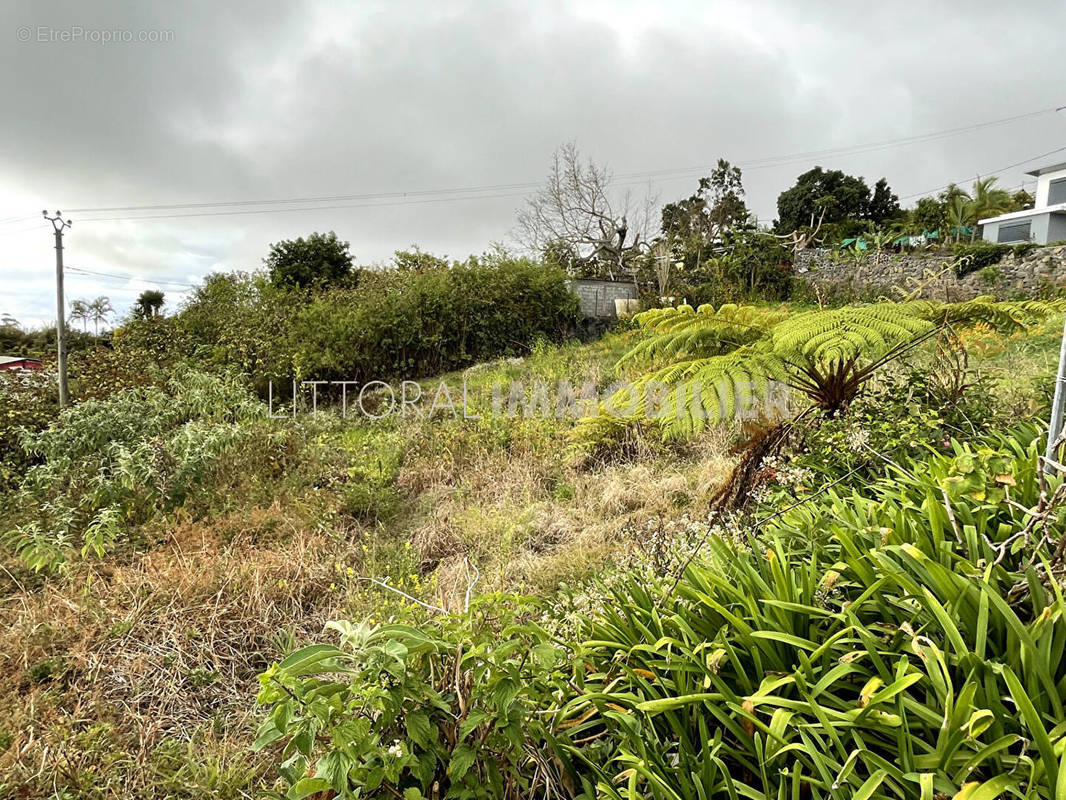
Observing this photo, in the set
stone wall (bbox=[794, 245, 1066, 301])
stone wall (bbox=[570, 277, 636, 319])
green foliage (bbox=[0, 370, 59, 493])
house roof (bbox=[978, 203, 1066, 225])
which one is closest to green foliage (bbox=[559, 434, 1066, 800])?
green foliage (bbox=[0, 370, 59, 493])

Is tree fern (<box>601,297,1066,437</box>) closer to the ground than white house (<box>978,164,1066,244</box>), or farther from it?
closer to the ground

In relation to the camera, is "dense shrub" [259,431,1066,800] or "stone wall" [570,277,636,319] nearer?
"dense shrub" [259,431,1066,800]

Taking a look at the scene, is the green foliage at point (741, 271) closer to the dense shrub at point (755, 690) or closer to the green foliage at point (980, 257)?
the green foliage at point (980, 257)

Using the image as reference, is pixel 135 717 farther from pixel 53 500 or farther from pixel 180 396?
pixel 180 396

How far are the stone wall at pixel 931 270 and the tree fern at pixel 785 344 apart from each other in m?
7.92

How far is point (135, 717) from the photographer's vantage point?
A: 178 cm

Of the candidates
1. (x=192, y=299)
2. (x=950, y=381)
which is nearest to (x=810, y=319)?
(x=950, y=381)

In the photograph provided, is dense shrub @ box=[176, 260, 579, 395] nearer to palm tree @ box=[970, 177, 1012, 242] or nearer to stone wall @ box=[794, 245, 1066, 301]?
stone wall @ box=[794, 245, 1066, 301]

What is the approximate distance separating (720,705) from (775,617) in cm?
21

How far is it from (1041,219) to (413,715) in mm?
22029

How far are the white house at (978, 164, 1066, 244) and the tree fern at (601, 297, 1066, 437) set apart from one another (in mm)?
17278

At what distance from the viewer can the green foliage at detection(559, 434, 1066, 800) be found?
873 millimetres

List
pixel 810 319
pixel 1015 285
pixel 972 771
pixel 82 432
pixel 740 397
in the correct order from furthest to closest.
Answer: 1. pixel 1015 285
2. pixel 82 432
3. pixel 740 397
4. pixel 810 319
5. pixel 972 771

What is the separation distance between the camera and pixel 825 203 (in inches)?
1072
